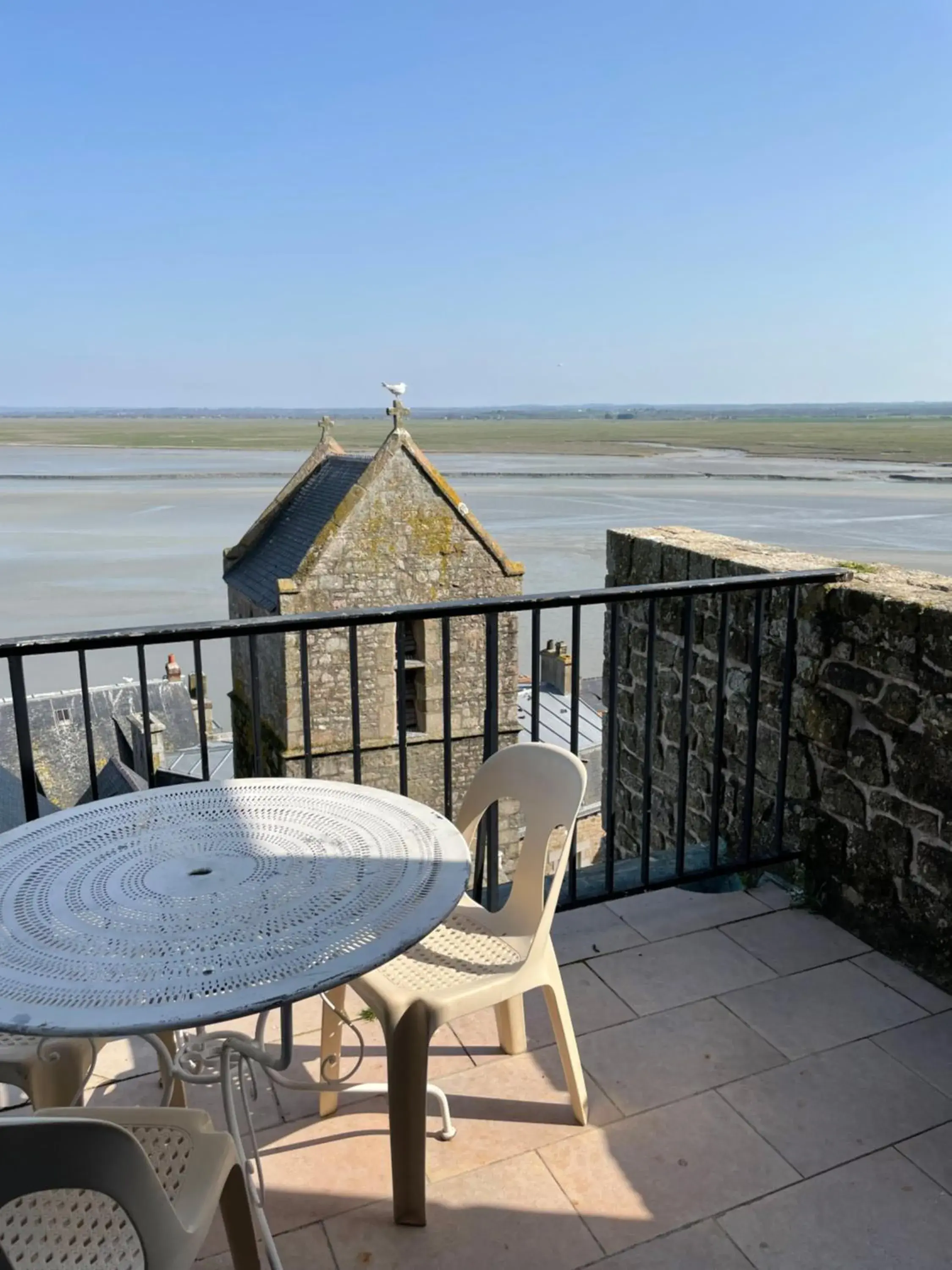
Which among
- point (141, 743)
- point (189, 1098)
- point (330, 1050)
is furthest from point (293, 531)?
point (330, 1050)

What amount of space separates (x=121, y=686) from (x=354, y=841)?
17.8 meters

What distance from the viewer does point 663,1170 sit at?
80.9 inches

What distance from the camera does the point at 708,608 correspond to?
152 inches

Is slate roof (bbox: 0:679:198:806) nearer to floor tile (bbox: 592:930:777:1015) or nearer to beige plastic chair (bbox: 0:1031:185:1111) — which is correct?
floor tile (bbox: 592:930:777:1015)

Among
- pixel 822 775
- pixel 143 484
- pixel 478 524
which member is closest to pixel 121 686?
pixel 478 524

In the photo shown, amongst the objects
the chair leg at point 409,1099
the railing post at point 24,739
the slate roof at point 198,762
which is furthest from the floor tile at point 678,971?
the slate roof at point 198,762

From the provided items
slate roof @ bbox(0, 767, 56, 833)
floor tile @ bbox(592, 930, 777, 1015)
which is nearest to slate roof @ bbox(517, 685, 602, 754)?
slate roof @ bbox(0, 767, 56, 833)

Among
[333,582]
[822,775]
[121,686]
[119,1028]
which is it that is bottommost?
[121,686]

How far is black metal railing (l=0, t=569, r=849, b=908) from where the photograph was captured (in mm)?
2385

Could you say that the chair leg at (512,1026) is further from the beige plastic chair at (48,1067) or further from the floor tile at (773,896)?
the floor tile at (773,896)

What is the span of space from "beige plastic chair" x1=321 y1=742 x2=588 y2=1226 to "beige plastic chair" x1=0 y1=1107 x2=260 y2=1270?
0.39 m

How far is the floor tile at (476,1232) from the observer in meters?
1.83

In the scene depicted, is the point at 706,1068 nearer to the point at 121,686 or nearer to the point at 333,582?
the point at 333,582

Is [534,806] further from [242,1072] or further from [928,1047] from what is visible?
[928,1047]
